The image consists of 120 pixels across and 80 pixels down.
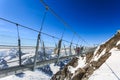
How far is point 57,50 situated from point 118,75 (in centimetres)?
360

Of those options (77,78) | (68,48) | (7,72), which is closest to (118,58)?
(68,48)

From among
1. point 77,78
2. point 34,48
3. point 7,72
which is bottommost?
point 77,78

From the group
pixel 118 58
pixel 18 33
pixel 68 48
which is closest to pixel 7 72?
pixel 18 33

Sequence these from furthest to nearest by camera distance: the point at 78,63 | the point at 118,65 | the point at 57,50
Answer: the point at 78,63 < the point at 118,65 < the point at 57,50

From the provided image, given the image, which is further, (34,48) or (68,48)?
(68,48)

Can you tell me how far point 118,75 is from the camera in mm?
11547

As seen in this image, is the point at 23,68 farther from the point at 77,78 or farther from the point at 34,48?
the point at 77,78

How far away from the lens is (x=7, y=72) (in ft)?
20.4

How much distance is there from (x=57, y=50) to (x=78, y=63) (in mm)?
20041

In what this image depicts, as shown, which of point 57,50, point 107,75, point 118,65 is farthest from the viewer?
point 118,65

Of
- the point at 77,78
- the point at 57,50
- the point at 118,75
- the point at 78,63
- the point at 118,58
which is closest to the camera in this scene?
the point at 57,50

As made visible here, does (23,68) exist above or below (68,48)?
below

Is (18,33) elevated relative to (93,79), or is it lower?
elevated

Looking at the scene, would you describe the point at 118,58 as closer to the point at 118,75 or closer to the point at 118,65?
the point at 118,65
